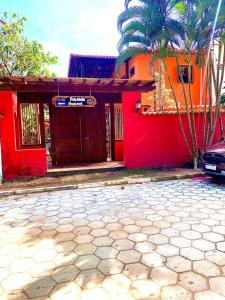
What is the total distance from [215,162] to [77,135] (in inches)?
238

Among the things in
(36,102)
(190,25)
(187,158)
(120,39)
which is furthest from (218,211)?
(36,102)

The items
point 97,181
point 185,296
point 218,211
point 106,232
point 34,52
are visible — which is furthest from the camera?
point 34,52

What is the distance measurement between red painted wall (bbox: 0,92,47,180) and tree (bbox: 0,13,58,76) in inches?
301

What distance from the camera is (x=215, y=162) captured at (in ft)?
22.1

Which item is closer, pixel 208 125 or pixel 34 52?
pixel 208 125

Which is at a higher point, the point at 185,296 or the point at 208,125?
the point at 208,125

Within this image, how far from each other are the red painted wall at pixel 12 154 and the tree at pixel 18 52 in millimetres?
7635

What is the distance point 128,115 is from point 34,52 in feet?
30.9

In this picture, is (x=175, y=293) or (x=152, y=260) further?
(x=152, y=260)

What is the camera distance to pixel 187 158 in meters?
9.70

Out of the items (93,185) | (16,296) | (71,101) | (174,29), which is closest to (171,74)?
(174,29)

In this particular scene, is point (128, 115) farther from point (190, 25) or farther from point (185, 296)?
point (185, 296)

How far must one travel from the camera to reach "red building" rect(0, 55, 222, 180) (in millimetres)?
8109

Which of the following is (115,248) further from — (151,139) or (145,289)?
(151,139)
